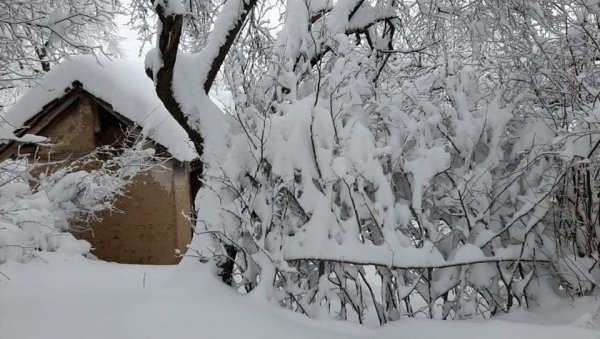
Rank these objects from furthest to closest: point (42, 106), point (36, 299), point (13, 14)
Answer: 1. point (42, 106)
2. point (13, 14)
3. point (36, 299)

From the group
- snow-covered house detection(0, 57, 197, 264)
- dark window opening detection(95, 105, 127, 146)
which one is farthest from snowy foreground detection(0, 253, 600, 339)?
dark window opening detection(95, 105, 127, 146)

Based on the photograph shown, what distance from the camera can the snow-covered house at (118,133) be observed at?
29.6 ft

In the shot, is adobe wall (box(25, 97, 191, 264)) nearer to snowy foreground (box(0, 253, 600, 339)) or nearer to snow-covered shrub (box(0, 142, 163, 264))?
snow-covered shrub (box(0, 142, 163, 264))

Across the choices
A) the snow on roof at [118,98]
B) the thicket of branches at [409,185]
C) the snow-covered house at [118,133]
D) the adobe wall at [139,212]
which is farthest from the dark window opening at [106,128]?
the thicket of branches at [409,185]

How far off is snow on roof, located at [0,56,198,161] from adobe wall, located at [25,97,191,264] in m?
0.55

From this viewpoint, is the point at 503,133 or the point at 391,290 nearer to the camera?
the point at 391,290

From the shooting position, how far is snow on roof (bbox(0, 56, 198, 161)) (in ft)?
28.3

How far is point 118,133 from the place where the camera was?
32.3 ft

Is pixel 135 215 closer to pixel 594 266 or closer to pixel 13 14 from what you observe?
pixel 13 14

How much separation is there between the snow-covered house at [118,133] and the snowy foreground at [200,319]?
5048mm

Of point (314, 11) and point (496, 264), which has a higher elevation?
point (314, 11)

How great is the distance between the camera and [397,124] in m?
3.75

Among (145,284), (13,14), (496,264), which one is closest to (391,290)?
(496,264)

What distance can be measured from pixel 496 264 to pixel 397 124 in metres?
1.37
